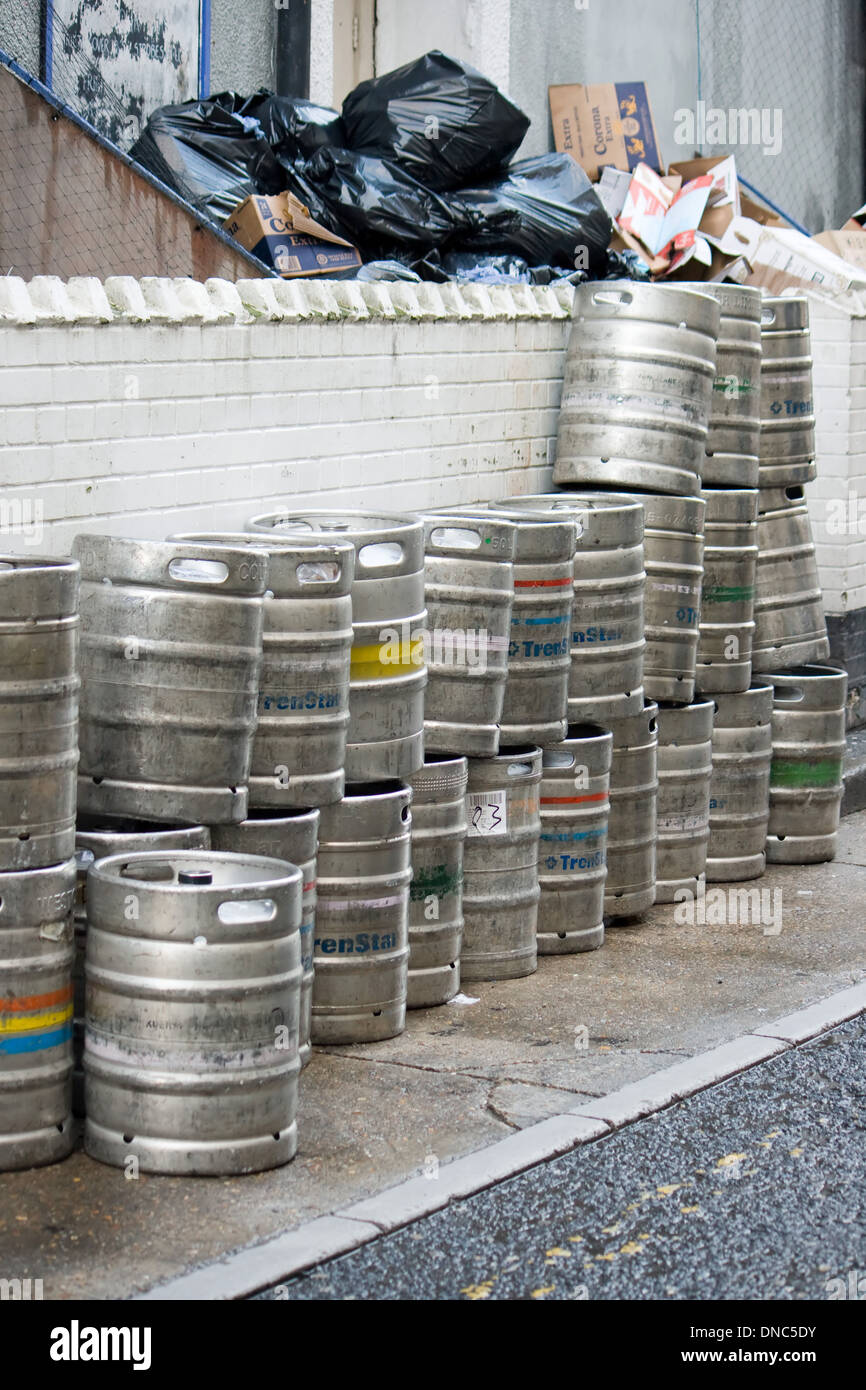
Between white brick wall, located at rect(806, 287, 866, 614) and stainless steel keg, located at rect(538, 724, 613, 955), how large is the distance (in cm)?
352

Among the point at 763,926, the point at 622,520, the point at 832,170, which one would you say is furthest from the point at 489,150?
the point at 832,170

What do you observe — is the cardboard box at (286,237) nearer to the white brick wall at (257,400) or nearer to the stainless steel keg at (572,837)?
the white brick wall at (257,400)

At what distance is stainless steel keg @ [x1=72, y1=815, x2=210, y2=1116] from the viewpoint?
5.37 meters

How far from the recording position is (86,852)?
5520 millimetres

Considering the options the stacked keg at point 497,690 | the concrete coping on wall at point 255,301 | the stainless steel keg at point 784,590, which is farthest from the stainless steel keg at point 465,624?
the stainless steel keg at point 784,590

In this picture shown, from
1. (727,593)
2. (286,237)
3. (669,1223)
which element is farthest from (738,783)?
(669,1223)

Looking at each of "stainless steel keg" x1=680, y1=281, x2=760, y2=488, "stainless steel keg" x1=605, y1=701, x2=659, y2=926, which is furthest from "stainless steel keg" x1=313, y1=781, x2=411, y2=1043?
"stainless steel keg" x1=680, y1=281, x2=760, y2=488

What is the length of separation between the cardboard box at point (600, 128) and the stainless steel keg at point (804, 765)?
4995 mm

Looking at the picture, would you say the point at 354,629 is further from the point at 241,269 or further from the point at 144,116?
the point at 144,116

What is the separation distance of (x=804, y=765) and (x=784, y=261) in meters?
3.29

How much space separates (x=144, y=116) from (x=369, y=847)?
564 centimetres

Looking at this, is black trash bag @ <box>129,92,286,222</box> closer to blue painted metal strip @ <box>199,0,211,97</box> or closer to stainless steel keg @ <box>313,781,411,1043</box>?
blue painted metal strip @ <box>199,0,211,97</box>

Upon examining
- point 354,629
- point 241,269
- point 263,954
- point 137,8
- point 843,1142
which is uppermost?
point 137,8

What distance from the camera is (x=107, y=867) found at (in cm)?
527
